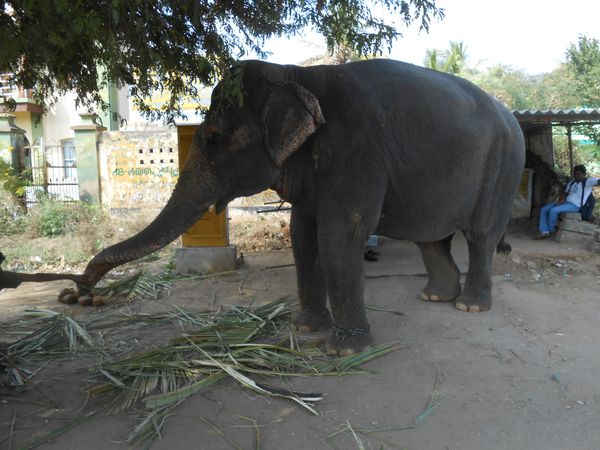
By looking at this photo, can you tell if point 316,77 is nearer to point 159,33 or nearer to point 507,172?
point 159,33

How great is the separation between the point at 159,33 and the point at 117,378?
2.25m

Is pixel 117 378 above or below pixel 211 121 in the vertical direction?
below

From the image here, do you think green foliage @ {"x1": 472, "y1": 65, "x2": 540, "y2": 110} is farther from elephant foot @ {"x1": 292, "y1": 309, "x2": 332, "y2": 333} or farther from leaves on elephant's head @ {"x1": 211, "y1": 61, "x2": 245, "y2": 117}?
leaves on elephant's head @ {"x1": 211, "y1": 61, "x2": 245, "y2": 117}

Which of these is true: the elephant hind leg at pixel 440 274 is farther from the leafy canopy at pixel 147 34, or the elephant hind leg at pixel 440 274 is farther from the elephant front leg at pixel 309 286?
the leafy canopy at pixel 147 34

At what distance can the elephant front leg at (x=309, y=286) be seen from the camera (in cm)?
447

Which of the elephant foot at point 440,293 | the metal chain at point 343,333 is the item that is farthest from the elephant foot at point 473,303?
the metal chain at point 343,333

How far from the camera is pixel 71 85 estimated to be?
3908 millimetres

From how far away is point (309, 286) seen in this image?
4547mm

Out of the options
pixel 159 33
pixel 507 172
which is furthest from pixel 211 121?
pixel 507 172

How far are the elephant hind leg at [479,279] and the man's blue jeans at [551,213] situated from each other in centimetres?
479

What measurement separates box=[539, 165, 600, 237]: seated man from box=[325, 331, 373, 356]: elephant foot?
257 inches

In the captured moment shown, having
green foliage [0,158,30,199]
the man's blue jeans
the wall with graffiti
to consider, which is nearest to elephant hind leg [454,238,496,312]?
the man's blue jeans

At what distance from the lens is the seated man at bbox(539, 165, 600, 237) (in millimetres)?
9117

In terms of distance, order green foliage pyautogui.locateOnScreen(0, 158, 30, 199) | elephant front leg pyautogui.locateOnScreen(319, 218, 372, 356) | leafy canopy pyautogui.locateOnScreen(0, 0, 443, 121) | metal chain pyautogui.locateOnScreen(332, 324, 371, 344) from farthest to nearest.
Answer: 1. green foliage pyautogui.locateOnScreen(0, 158, 30, 199)
2. metal chain pyautogui.locateOnScreen(332, 324, 371, 344)
3. elephant front leg pyautogui.locateOnScreen(319, 218, 372, 356)
4. leafy canopy pyautogui.locateOnScreen(0, 0, 443, 121)
